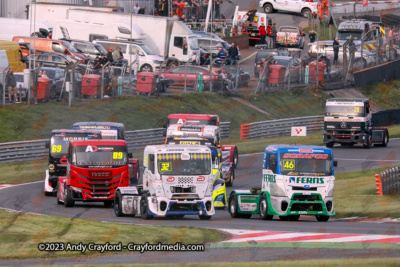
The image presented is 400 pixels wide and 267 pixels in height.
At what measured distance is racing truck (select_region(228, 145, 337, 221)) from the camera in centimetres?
2075

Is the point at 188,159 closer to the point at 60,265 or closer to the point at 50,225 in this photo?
the point at 50,225

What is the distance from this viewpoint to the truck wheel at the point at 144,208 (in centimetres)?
2089

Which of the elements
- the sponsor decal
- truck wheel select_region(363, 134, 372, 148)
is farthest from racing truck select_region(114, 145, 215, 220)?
truck wheel select_region(363, 134, 372, 148)

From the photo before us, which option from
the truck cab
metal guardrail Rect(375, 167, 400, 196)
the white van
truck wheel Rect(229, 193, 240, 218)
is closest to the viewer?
truck wheel Rect(229, 193, 240, 218)

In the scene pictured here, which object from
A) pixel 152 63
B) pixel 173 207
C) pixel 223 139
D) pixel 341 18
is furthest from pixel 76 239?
pixel 341 18

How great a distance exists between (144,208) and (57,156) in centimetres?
587

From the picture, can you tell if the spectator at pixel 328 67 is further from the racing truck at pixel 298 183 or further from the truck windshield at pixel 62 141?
the racing truck at pixel 298 183

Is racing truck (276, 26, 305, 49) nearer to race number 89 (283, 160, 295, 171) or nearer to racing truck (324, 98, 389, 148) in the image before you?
racing truck (324, 98, 389, 148)

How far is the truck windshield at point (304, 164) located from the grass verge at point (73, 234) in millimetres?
3370

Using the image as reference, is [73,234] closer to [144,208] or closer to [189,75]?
[144,208]

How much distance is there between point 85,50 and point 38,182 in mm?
21022

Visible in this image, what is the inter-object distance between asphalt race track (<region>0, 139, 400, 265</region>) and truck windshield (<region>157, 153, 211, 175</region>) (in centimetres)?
126

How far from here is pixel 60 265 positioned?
45.4 feet

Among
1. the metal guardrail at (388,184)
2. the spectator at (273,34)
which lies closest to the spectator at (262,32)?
the spectator at (273,34)
